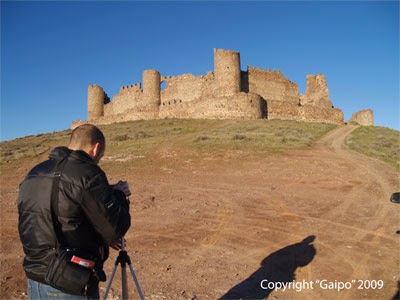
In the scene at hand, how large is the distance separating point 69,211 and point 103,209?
0.26 meters

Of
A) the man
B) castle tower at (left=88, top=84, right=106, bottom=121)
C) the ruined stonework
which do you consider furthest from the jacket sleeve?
castle tower at (left=88, top=84, right=106, bottom=121)

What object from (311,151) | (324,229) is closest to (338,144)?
(311,151)

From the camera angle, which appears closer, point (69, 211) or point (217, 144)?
point (69, 211)

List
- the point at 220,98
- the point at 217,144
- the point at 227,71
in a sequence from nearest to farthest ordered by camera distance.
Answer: the point at 217,144 → the point at 220,98 → the point at 227,71

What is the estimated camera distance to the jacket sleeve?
260 centimetres

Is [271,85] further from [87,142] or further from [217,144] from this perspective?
[87,142]

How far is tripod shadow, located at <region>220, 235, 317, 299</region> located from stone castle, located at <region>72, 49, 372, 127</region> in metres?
30.1

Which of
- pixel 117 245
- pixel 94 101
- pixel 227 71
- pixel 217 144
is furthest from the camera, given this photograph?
pixel 94 101

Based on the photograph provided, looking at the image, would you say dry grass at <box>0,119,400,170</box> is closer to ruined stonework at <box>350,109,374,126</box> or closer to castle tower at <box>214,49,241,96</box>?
castle tower at <box>214,49,241,96</box>

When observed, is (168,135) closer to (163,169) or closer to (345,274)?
(163,169)

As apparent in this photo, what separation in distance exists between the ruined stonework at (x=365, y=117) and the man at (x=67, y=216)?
1993 inches

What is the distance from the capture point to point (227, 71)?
126 feet

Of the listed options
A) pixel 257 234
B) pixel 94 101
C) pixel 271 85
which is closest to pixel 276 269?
pixel 257 234

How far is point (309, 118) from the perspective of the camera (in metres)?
43.4
